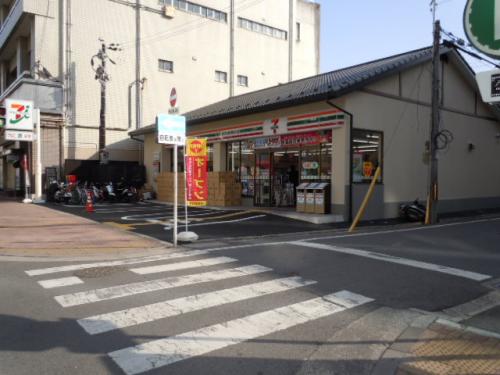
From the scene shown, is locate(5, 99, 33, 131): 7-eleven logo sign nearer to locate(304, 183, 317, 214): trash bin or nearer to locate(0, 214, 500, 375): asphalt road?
locate(304, 183, 317, 214): trash bin

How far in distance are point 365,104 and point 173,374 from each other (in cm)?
1317

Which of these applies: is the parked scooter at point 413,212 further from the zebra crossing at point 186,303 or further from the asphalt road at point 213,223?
the zebra crossing at point 186,303

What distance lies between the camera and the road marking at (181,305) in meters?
4.66

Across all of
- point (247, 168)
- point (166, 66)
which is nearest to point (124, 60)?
point (166, 66)

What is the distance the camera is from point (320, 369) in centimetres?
369

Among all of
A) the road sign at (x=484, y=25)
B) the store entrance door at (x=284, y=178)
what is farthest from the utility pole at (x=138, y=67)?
the road sign at (x=484, y=25)

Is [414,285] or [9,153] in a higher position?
[9,153]

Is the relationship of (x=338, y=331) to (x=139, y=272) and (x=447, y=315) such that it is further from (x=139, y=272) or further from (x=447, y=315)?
(x=139, y=272)

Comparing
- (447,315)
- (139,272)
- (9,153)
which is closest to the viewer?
(447,315)

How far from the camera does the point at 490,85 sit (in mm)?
3514

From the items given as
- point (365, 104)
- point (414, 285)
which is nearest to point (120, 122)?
point (365, 104)

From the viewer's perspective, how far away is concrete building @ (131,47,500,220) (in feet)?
48.0

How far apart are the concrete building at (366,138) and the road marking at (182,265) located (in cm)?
744

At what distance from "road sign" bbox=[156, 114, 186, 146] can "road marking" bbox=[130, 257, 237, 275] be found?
2925 mm
